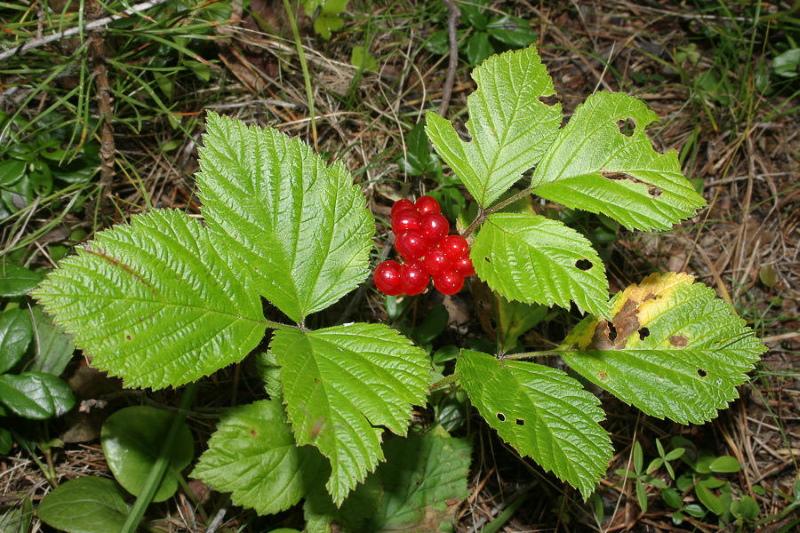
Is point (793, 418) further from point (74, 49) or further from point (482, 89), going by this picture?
point (74, 49)

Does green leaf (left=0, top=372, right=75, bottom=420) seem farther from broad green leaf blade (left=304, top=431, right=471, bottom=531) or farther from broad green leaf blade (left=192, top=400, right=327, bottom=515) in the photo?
broad green leaf blade (left=304, top=431, right=471, bottom=531)

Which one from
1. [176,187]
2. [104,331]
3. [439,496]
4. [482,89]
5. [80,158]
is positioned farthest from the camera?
[176,187]

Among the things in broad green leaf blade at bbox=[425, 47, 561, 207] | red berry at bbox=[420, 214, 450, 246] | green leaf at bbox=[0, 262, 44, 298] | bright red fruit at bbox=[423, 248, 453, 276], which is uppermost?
broad green leaf blade at bbox=[425, 47, 561, 207]

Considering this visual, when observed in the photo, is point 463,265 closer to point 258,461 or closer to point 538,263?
point 538,263

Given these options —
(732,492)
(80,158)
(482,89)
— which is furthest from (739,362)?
(80,158)

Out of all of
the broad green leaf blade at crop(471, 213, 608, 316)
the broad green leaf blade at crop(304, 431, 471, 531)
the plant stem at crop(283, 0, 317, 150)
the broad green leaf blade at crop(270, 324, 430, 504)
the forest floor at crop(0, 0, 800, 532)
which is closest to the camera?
the broad green leaf blade at crop(270, 324, 430, 504)

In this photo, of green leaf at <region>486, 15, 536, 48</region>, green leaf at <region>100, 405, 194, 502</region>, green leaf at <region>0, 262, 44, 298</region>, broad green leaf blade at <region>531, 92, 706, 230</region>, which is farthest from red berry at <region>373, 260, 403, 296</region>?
green leaf at <region>486, 15, 536, 48</region>

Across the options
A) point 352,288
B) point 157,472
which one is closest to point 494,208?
point 352,288
